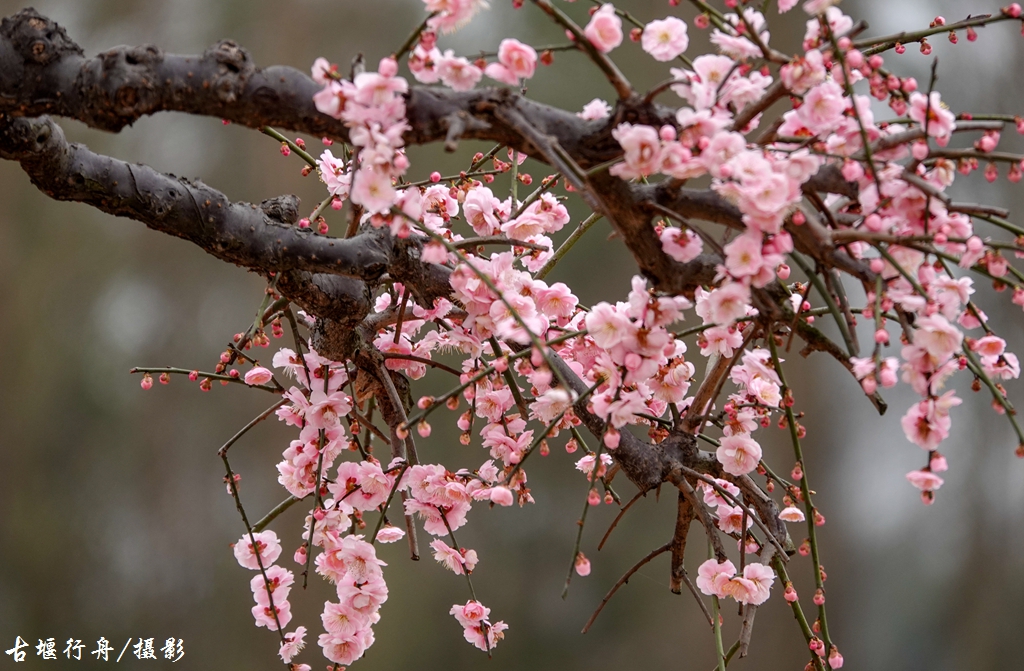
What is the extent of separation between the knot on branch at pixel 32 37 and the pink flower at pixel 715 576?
1.91 feet

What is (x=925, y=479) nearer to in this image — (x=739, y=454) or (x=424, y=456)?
(x=739, y=454)

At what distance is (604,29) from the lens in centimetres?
46

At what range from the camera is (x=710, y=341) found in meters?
0.62

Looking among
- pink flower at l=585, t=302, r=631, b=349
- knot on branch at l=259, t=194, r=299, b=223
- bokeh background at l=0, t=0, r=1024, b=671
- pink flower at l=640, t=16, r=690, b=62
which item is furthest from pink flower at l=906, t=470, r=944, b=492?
bokeh background at l=0, t=0, r=1024, b=671

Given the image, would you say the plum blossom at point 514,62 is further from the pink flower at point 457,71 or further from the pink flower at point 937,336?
the pink flower at point 937,336

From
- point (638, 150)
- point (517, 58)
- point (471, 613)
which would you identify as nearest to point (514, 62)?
point (517, 58)

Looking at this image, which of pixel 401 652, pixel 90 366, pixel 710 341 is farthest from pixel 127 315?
pixel 710 341

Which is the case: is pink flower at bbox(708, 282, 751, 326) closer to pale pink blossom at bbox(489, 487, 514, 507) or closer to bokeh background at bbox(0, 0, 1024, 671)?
pale pink blossom at bbox(489, 487, 514, 507)

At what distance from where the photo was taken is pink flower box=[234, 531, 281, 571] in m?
0.74

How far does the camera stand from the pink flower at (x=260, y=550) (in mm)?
744

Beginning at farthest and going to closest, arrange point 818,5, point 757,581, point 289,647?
point 289,647
point 757,581
point 818,5

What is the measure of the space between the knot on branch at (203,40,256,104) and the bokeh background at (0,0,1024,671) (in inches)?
61.2

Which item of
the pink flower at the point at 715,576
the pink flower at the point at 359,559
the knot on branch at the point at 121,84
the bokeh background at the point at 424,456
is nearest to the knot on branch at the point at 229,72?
the knot on branch at the point at 121,84

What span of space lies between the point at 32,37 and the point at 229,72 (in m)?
0.14
